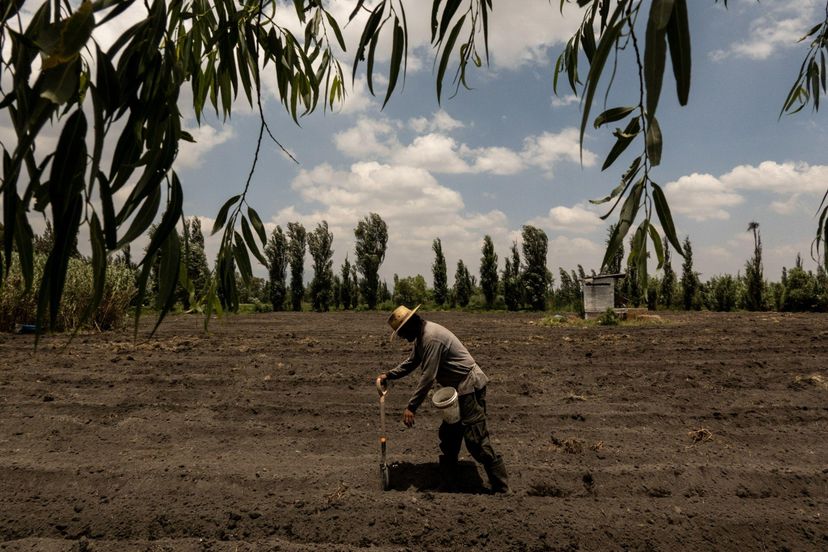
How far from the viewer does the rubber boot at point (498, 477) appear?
13.5 ft

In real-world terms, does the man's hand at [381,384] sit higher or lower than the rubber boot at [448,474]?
higher

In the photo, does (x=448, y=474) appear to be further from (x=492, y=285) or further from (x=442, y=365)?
(x=492, y=285)

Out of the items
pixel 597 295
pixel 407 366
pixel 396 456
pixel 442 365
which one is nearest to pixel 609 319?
pixel 597 295

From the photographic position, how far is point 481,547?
3.32 meters

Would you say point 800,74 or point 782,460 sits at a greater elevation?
point 800,74

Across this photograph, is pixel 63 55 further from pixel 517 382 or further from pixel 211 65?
pixel 517 382

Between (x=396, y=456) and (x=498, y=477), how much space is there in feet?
3.70

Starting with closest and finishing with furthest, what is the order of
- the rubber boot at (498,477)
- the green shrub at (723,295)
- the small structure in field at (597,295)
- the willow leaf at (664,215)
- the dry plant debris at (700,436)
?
the willow leaf at (664,215)
the rubber boot at (498,477)
the dry plant debris at (700,436)
the small structure in field at (597,295)
the green shrub at (723,295)

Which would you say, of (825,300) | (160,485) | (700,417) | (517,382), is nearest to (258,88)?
(160,485)

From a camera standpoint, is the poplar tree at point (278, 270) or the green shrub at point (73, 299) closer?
the green shrub at point (73, 299)

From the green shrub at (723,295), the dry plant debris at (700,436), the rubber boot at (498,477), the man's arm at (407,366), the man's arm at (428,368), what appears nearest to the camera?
the rubber boot at (498,477)

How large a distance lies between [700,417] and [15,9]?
20.5ft

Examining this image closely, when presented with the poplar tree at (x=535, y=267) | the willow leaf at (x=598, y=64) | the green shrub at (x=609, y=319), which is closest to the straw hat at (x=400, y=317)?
the willow leaf at (x=598, y=64)

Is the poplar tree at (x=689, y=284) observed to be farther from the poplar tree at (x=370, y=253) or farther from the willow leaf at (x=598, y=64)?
the willow leaf at (x=598, y=64)
